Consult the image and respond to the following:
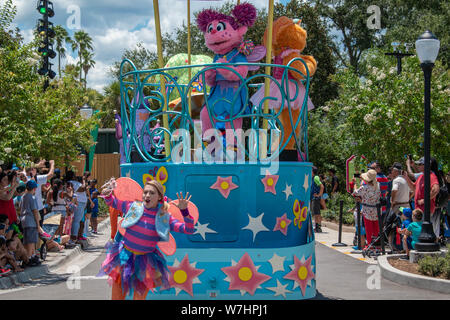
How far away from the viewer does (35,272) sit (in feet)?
32.1

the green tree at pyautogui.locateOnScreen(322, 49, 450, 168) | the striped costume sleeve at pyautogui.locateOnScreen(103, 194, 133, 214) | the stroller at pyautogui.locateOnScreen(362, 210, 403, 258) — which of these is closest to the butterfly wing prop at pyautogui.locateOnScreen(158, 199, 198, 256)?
the striped costume sleeve at pyautogui.locateOnScreen(103, 194, 133, 214)

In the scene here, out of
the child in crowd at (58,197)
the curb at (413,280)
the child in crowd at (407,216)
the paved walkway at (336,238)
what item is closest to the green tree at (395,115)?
the paved walkway at (336,238)

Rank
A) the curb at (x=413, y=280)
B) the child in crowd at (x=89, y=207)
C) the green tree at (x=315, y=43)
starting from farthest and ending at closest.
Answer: the green tree at (x=315, y=43)
the child in crowd at (x=89, y=207)
the curb at (x=413, y=280)

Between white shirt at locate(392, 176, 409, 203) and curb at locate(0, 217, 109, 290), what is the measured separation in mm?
6550

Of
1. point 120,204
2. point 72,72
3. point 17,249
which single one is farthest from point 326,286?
point 72,72

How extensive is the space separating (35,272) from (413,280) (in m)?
5.95

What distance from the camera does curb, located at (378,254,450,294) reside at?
820cm

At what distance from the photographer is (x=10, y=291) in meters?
8.40

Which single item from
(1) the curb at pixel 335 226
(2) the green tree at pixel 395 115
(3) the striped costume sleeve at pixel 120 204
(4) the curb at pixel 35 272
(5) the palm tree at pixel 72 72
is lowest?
(1) the curb at pixel 335 226

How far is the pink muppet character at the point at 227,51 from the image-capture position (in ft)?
23.2

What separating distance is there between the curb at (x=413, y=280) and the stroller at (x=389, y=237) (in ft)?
5.96

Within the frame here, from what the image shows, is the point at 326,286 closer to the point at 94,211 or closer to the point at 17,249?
the point at 17,249

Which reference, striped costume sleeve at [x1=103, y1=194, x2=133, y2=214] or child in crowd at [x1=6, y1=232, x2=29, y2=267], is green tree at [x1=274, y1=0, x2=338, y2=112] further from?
striped costume sleeve at [x1=103, y1=194, x2=133, y2=214]

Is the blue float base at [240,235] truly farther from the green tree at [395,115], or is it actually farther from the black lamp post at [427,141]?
the green tree at [395,115]
